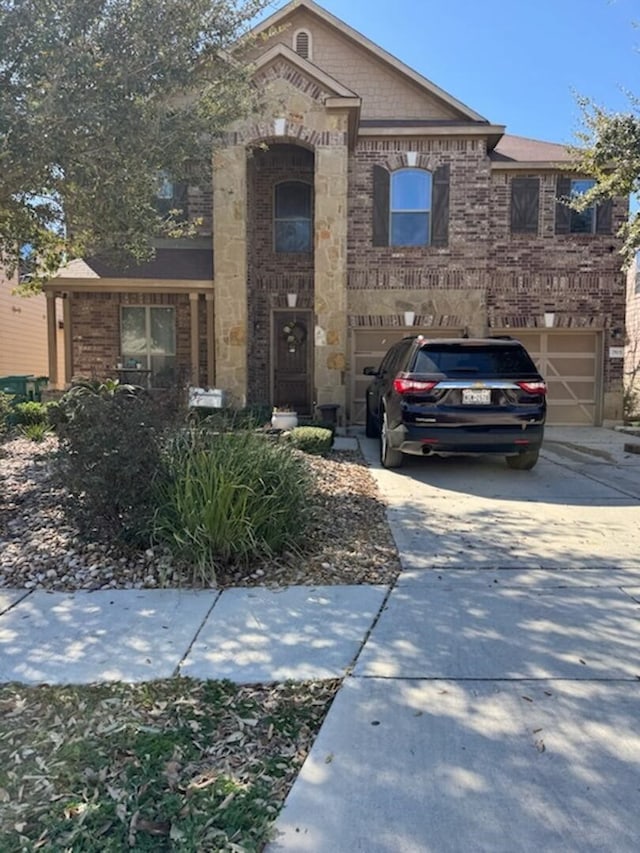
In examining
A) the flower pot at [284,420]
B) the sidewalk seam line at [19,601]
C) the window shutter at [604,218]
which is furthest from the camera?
the window shutter at [604,218]

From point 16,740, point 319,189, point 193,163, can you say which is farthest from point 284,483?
point 319,189

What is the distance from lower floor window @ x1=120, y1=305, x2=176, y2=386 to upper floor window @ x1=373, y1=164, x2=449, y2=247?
5.20 meters

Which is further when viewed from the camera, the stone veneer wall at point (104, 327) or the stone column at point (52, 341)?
the stone veneer wall at point (104, 327)

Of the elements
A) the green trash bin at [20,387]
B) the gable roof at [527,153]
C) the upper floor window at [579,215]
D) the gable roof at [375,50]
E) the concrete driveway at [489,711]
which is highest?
the gable roof at [375,50]

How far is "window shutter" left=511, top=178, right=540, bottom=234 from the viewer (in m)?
14.9

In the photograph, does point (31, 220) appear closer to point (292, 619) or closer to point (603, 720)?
point (292, 619)

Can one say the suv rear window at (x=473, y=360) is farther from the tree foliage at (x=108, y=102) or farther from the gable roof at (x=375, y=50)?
the gable roof at (x=375, y=50)

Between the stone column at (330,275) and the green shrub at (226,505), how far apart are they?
7.66 metres

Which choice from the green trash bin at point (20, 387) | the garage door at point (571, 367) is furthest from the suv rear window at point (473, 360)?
the green trash bin at point (20, 387)

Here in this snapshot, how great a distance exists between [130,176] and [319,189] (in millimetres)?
6891

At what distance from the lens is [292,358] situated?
15.5m

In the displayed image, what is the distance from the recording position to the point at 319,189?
511 inches

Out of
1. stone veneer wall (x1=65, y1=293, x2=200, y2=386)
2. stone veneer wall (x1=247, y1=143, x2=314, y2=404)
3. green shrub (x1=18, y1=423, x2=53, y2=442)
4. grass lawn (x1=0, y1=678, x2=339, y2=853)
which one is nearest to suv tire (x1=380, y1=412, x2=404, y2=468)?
green shrub (x1=18, y1=423, x2=53, y2=442)

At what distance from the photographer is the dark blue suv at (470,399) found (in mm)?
7848
